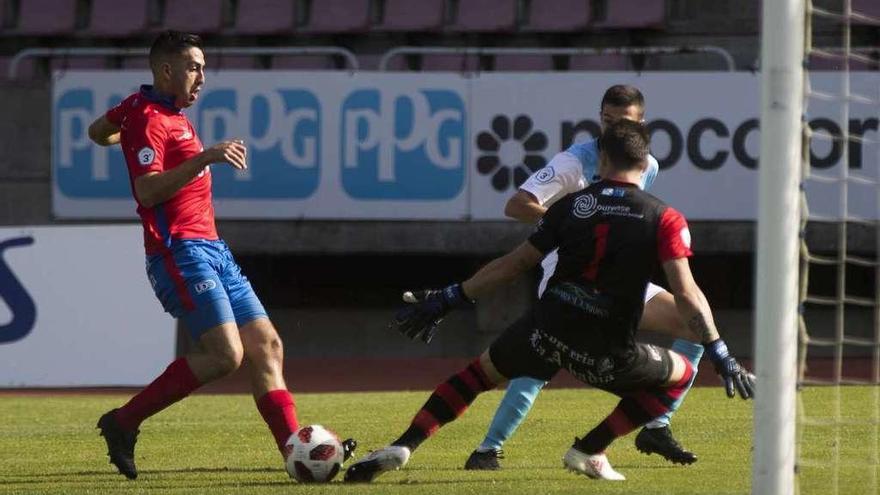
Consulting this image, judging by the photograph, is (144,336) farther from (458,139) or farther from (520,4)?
(520,4)

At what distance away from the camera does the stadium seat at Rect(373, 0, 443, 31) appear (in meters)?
18.0

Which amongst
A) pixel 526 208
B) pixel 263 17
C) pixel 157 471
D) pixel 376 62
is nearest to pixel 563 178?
pixel 526 208

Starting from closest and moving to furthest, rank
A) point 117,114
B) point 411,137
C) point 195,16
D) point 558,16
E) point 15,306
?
point 117,114 < point 15,306 < point 411,137 < point 558,16 < point 195,16

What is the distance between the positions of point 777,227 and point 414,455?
10.5 ft

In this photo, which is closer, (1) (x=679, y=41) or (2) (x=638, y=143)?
(2) (x=638, y=143)

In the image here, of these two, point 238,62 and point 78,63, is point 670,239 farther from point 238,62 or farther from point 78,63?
point 78,63

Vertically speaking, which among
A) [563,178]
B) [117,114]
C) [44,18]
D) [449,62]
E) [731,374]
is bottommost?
[731,374]

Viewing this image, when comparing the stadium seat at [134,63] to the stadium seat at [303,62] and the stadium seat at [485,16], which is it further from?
the stadium seat at [485,16]

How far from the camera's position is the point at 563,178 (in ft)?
25.7

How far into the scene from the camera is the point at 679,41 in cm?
1752

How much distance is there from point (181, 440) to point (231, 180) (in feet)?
21.5

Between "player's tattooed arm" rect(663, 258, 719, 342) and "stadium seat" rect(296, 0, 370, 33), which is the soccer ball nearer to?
"player's tattooed arm" rect(663, 258, 719, 342)

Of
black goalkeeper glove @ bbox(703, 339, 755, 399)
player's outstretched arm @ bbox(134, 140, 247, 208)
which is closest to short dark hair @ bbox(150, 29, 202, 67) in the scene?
player's outstretched arm @ bbox(134, 140, 247, 208)

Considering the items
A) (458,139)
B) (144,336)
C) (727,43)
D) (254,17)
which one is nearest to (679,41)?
(727,43)
